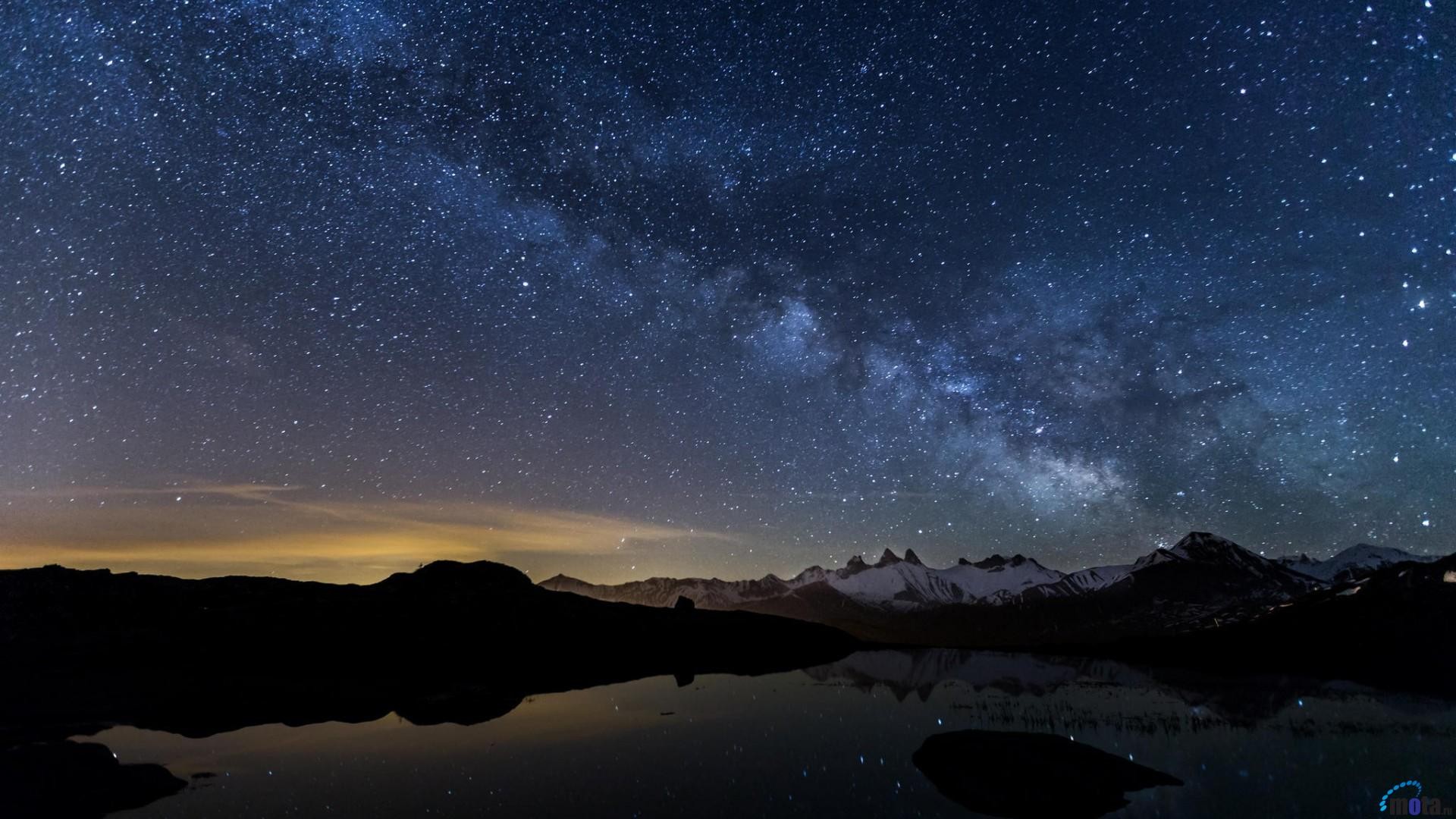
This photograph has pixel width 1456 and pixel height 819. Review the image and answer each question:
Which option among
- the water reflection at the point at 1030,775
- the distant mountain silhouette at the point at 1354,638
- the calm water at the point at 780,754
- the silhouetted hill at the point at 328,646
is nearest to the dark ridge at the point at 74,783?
the calm water at the point at 780,754

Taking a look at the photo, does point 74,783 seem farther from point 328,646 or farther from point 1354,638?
point 1354,638

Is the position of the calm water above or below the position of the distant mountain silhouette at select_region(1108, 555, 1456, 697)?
above

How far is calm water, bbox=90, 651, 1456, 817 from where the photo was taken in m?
24.6

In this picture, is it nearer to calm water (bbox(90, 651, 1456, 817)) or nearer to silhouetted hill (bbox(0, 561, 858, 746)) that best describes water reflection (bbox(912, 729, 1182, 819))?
calm water (bbox(90, 651, 1456, 817))

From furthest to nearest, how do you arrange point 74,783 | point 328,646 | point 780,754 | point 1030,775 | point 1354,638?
point 1354,638, point 328,646, point 780,754, point 74,783, point 1030,775

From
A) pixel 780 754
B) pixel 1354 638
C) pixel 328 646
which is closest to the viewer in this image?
pixel 780 754

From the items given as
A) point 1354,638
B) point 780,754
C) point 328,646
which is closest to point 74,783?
point 780,754

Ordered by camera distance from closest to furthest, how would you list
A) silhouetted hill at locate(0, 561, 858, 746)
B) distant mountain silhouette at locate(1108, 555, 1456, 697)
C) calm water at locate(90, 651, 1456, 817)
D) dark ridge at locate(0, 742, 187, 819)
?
calm water at locate(90, 651, 1456, 817) → dark ridge at locate(0, 742, 187, 819) → silhouetted hill at locate(0, 561, 858, 746) → distant mountain silhouette at locate(1108, 555, 1456, 697)

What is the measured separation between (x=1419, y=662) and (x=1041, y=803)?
138 metres

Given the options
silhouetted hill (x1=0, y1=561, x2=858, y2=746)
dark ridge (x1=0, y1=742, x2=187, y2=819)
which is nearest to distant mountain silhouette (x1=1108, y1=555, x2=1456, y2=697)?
silhouetted hill (x1=0, y1=561, x2=858, y2=746)

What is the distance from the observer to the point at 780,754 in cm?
3288

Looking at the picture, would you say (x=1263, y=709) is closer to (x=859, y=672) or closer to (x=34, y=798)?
(x=859, y=672)

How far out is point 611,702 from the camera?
54.8 metres

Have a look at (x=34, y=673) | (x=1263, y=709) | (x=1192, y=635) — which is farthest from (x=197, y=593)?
(x=1192, y=635)
